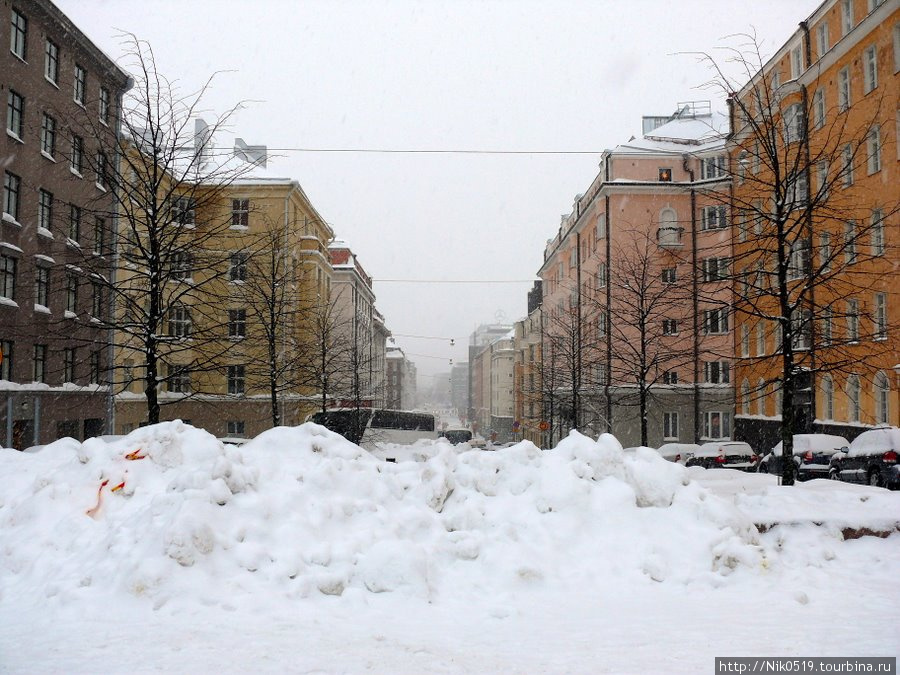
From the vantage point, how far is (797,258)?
1051 inches

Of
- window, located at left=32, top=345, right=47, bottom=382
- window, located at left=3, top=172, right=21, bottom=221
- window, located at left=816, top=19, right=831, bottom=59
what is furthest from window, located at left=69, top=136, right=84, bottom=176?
window, located at left=816, top=19, right=831, bottom=59

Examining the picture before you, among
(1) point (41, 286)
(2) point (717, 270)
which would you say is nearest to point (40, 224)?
(1) point (41, 286)

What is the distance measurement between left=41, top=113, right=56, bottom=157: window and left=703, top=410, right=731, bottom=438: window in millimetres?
32946

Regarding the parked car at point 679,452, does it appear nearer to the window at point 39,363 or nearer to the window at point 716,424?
the window at point 716,424

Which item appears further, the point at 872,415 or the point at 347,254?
the point at 347,254

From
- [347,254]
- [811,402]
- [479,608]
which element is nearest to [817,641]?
[479,608]

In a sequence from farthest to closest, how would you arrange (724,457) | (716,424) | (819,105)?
(716,424), (819,105), (724,457)

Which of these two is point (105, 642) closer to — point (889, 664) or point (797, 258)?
point (889, 664)

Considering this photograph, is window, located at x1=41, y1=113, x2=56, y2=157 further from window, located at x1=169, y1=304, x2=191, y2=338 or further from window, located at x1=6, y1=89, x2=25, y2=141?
window, located at x1=169, y1=304, x2=191, y2=338

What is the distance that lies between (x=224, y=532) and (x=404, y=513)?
183 centimetres

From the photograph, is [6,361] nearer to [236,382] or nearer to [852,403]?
[236,382]

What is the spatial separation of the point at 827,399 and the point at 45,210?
31683 mm

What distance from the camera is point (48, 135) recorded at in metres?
26.8

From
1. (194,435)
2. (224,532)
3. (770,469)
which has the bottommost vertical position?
(770,469)
